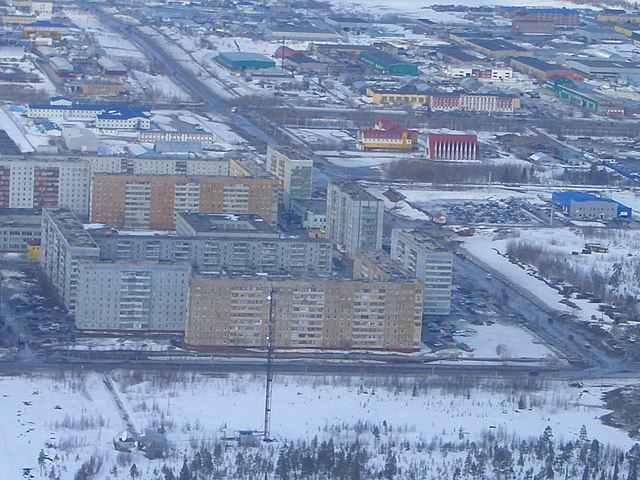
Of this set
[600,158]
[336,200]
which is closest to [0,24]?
[600,158]

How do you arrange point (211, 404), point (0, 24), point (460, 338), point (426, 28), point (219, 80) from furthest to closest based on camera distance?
1. point (426, 28)
2. point (0, 24)
3. point (219, 80)
4. point (460, 338)
5. point (211, 404)

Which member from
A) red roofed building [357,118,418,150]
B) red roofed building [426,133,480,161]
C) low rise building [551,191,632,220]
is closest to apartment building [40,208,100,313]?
low rise building [551,191,632,220]

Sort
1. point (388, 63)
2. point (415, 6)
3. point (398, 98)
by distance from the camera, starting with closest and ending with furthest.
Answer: point (398, 98) < point (388, 63) < point (415, 6)

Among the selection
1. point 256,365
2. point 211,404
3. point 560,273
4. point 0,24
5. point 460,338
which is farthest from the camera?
point 0,24

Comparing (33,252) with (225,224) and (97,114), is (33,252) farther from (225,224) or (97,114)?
(97,114)

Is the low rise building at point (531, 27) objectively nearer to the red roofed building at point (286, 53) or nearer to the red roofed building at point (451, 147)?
the red roofed building at point (286, 53)

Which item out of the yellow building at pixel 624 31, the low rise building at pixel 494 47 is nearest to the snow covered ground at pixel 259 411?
the low rise building at pixel 494 47

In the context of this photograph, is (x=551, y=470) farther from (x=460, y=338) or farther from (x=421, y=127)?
(x=421, y=127)

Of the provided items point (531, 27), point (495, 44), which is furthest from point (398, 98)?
point (531, 27)
